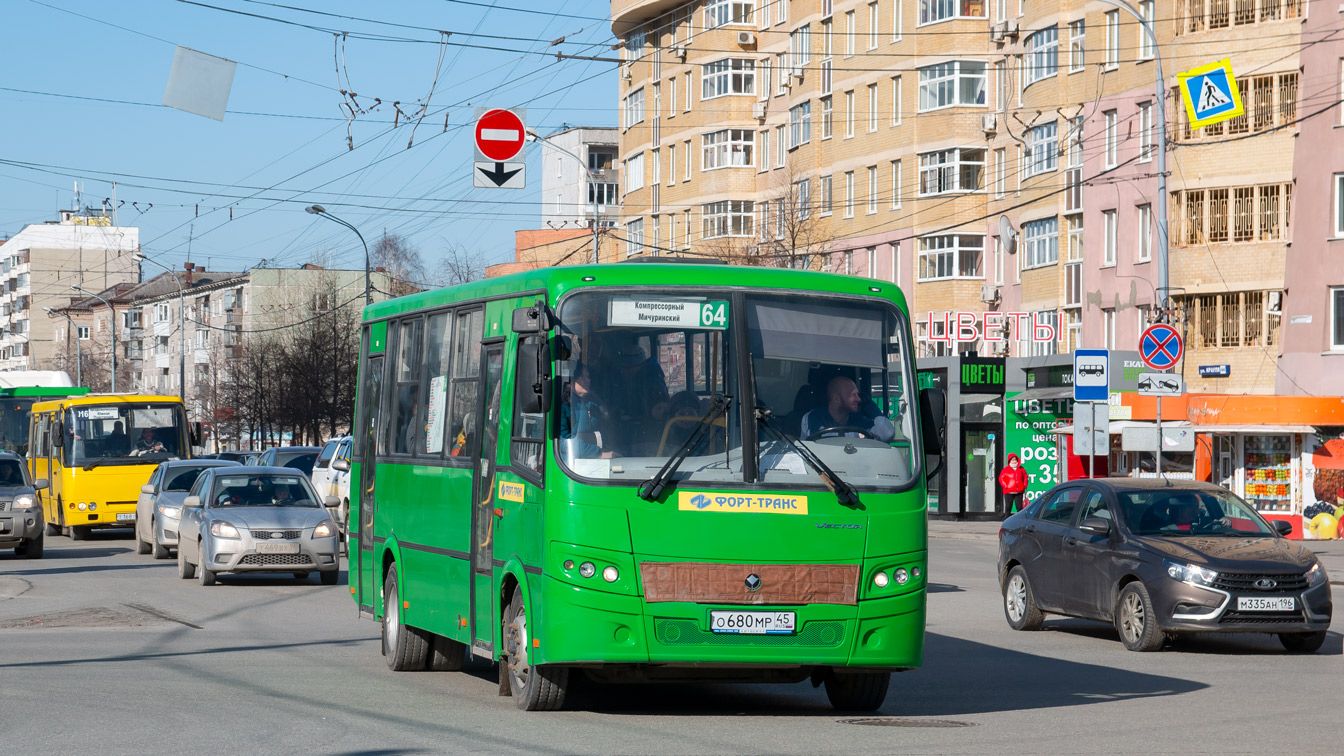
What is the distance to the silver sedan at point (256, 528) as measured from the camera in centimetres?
2381


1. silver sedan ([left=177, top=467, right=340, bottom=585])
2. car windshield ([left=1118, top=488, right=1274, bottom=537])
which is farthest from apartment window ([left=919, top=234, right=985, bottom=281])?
car windshield ([left=1118, top=488, right=1274, bottom=537])

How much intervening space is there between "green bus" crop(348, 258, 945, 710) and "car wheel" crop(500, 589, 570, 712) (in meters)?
0.02

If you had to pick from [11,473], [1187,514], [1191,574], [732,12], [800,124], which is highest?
[732,12]

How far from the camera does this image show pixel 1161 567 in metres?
15.9

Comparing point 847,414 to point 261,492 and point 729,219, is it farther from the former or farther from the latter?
point 729,219

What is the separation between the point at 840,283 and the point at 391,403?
14.6 ft

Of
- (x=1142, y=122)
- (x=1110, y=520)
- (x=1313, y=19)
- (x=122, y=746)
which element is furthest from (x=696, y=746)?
(x=1142, y=122)

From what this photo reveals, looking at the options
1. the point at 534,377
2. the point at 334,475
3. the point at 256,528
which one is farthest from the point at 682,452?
the point at 334,475

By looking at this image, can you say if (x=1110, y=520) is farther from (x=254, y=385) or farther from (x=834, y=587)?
(x=254, y=385)

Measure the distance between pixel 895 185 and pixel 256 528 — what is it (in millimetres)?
39937

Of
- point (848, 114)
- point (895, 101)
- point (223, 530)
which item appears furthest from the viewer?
point (848, 114)

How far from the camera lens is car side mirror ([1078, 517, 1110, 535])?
16.7 meters

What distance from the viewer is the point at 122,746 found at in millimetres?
9602

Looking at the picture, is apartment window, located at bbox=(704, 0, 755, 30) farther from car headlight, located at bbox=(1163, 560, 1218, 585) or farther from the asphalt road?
car headlight, located at bbox=(1163, 560, 1218, 585)
